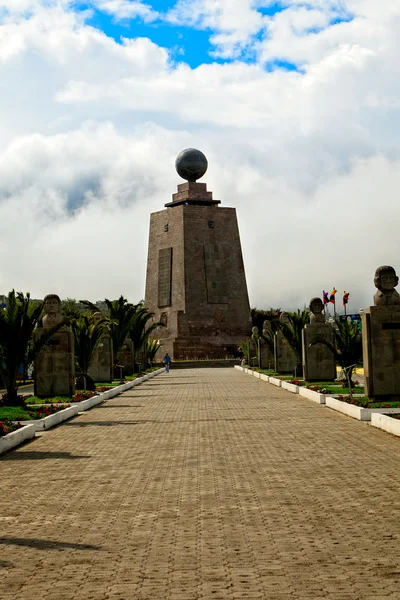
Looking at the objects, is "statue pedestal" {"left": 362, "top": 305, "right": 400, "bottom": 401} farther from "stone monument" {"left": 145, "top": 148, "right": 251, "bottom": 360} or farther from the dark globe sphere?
the dark globe sphere

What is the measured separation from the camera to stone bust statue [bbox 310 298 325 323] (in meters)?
26.0

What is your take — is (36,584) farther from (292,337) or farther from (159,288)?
(159,288)

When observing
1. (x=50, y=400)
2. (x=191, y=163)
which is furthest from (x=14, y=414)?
(x=191, y=163)

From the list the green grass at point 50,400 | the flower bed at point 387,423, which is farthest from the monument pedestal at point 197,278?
the flower bed at point 387,423

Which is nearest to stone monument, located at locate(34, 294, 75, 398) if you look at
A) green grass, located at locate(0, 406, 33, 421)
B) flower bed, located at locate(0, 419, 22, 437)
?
green grass, located at locate(0, 406, 33, 421)

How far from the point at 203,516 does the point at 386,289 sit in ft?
37.6

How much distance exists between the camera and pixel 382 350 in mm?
17328

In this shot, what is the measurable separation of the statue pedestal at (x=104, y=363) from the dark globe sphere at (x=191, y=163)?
4000cm

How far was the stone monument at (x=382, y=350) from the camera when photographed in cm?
1731

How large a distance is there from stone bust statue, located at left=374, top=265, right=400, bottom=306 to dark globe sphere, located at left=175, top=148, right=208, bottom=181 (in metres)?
52.3

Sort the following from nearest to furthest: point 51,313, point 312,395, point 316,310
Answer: point 312,395 < point 51,313 < point 316,310

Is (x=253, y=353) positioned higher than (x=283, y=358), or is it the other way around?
(x=253, y=353)

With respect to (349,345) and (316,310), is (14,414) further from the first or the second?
(316,310)

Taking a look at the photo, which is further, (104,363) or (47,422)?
(104,363)
